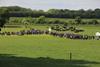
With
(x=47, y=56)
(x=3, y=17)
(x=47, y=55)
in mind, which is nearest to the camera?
(x=47, y=56)

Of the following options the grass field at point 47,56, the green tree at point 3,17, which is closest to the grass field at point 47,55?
the grass field at point 47,56

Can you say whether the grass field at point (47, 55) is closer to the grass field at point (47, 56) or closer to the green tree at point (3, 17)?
the grass field at point (47, 56)

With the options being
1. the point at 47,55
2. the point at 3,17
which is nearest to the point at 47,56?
the point at 47,55

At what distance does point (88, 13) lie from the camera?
147 metres

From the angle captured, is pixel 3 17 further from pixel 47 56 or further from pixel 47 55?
pixel 47 56

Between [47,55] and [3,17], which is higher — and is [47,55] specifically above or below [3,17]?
below

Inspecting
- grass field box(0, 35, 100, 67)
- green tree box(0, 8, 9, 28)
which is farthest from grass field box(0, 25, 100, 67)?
green tree box(0, 8, 9, 28)

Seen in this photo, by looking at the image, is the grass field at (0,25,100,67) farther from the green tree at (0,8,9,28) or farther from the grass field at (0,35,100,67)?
the green tree at (0,8,9,28)

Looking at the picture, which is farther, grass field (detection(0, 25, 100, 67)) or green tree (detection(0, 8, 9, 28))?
green tree (detection(0, 8, 9, 28))

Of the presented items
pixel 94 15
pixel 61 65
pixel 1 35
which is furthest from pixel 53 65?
pixel 94 15

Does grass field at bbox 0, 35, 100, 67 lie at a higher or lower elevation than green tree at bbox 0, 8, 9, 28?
lower

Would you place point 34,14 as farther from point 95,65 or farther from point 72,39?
point 95,65

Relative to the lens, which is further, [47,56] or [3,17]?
[3,17]

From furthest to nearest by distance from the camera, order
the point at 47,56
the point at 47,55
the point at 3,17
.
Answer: the point at 3,17 → the point at 47,55 → the point at 47,56
